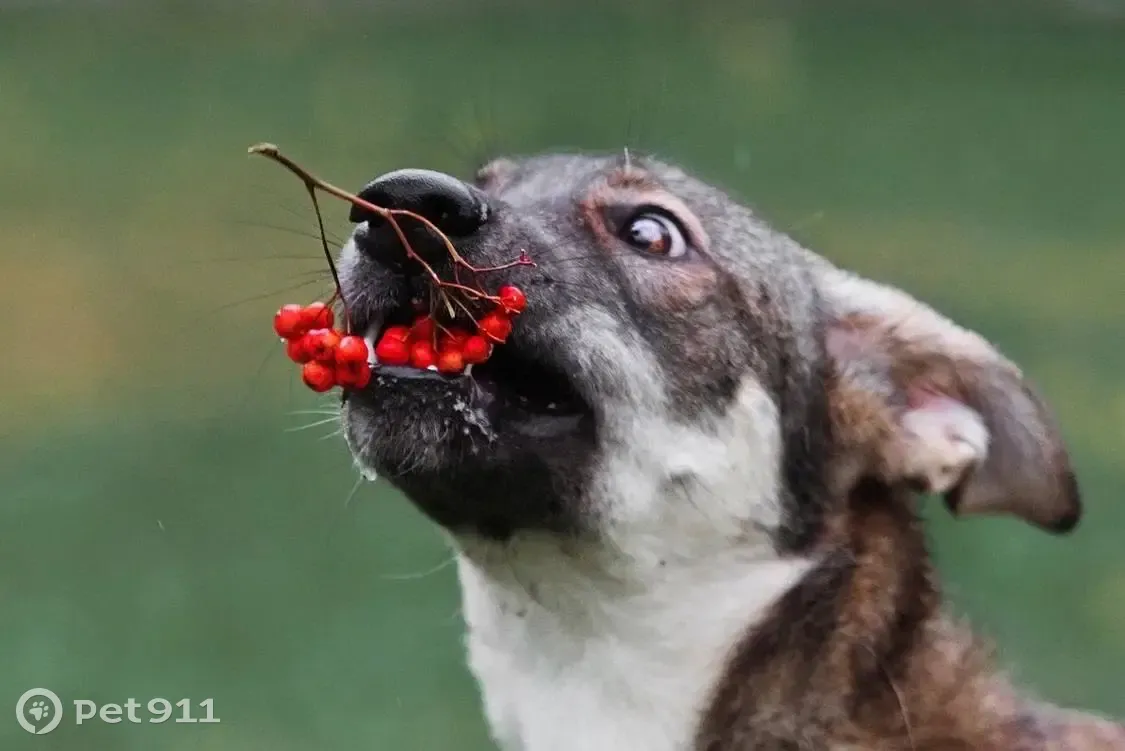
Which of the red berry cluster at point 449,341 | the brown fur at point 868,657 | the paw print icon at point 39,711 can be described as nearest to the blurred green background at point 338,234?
the paw print icon at point 39,711

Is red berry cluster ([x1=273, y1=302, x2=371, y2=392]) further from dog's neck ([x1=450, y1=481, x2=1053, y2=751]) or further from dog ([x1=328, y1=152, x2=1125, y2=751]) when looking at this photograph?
dog's neck ([x1=450, y1=481, x2=1053, y2=751])

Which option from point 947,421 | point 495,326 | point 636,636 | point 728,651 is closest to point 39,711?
point 636,636

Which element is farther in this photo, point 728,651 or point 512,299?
point 728,651

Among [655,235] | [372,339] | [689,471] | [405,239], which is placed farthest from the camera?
[655,235]

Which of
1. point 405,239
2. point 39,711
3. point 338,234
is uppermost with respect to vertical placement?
point 405,239

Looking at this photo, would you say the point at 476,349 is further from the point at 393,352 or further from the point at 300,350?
the point at 300,350

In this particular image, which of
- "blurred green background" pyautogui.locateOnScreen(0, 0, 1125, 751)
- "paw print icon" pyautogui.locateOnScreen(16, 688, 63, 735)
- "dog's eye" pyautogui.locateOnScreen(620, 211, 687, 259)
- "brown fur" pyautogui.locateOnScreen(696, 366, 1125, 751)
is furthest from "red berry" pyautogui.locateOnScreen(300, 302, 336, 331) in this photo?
"paw print icon" pyautogui.locateOnScreen(16, 688, 63, 735)

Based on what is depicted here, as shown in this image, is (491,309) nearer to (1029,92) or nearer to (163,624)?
(163,624)

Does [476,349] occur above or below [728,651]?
above
